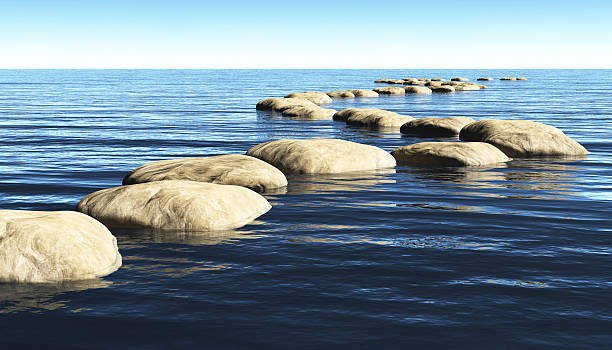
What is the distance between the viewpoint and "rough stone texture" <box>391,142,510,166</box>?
550 inches

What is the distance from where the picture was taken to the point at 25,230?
20.2ft

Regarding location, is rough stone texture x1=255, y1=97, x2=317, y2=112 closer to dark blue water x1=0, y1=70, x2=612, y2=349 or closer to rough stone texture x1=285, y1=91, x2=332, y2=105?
rough stone texture x1=285, y1=91, x2=332, y2=105

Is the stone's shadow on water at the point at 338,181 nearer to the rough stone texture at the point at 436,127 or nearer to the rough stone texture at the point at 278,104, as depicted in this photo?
the rough stone texture at the point at 436,127

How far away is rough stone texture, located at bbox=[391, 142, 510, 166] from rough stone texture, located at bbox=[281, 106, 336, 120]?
1489 cm

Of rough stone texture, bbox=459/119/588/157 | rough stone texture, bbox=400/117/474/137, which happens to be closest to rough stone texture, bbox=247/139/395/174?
rough stone texture, bbox=459/119/588/157

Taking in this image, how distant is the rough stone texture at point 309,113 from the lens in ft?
97.8

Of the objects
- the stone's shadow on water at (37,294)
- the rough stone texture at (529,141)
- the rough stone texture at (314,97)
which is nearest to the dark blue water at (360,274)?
the stone's shadow on water at (37,294)

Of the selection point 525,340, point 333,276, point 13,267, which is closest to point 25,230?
point 13,267

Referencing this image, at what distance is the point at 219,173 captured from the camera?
1082 cm

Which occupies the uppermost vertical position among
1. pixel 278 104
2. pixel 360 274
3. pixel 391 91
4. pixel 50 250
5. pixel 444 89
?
pixel 444 89

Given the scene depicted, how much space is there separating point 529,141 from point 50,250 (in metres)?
12.6

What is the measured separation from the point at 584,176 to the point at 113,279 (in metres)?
9.81

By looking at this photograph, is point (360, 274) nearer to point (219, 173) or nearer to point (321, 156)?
point (219, 173)

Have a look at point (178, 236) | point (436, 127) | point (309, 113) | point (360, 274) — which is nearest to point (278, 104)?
point (309, 113)
